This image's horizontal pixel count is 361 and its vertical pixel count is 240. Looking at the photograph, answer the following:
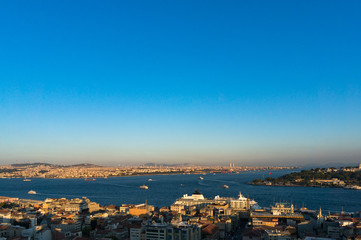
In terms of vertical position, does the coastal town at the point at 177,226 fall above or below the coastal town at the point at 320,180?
above

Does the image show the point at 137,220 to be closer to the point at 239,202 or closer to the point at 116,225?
the point at 116,225

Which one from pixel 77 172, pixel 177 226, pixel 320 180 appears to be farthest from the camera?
pixel 77 172

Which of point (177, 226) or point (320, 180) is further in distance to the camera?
point (320, 180)

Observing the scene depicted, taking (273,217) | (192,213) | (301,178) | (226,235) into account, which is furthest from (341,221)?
(301,178)

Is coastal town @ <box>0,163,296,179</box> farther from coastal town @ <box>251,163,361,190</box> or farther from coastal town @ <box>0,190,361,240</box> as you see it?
coastal town @ <box>0,190,361,240</box>

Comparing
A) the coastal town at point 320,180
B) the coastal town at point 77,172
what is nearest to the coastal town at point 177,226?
the coastal town at point 320,180

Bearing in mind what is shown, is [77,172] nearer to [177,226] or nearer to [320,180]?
[320,180]

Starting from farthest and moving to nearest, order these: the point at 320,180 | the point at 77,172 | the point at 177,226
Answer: the point at 77,172 < the point at 320,180 < the point at 177,226

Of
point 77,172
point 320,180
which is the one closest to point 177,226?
point 320,180

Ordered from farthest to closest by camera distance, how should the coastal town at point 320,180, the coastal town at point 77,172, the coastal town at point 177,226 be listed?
the coastal town at point 77,172
the coastal town at point 320,180
the coastal town at point 177,226

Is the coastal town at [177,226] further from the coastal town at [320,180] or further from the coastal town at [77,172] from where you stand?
the coastal town at [77,172]

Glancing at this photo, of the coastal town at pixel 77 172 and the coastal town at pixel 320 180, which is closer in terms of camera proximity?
the coastal town at pixel 320 180

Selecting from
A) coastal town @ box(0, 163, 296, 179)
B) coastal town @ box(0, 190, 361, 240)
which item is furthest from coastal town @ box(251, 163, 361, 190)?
coastal town @ box(0, 163, 296, 179)
